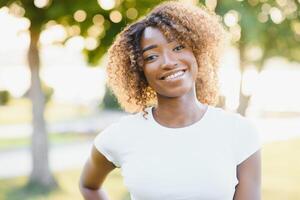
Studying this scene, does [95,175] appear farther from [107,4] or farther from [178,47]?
[107,4]

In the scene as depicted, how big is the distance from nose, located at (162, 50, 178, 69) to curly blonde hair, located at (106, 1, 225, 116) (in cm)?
5

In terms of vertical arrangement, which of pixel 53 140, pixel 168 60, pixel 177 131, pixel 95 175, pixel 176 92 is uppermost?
pixel 168 60

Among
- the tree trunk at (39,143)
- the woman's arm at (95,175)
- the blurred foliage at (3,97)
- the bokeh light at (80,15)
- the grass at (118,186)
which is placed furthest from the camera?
the blurred foliage at (3,97)

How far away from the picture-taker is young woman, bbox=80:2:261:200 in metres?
1.82

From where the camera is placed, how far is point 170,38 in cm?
189

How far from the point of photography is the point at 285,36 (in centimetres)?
610

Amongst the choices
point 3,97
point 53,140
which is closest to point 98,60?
point 53,140

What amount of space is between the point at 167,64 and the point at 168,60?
16 millimetres

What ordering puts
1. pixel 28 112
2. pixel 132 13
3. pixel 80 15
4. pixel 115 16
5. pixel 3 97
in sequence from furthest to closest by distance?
pixel 3 97 < pixel 28 112 < pixel 80 15 < pixel 115 16 < pixel 132 13

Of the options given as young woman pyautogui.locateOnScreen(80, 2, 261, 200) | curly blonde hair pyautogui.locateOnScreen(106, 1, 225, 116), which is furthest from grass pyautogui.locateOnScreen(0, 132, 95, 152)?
young woman pyautogui.locateOnScreen(80, 2, 261, 200)

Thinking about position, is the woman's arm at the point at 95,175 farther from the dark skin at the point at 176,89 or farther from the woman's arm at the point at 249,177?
the woman's arm at the point at 249,177

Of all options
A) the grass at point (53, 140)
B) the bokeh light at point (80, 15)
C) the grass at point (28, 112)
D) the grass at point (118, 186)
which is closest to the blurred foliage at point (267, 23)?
the bokeh light at point (80, 15)

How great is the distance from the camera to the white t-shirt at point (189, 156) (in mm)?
1811

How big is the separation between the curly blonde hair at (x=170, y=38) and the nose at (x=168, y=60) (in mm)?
53
